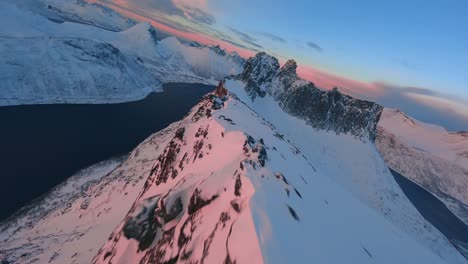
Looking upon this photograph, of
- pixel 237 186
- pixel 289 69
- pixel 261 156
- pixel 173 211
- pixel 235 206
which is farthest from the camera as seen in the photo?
pixel 289 69

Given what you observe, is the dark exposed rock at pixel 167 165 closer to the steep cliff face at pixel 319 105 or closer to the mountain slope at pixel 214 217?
the mountain slope at pixel 214 217

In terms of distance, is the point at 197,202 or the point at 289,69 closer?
the point at 197,202

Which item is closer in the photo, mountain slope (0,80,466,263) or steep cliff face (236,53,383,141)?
mountain slope (0,80,466,263)

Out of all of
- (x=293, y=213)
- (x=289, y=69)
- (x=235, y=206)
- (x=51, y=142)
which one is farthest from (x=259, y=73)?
(x=235, y=206)

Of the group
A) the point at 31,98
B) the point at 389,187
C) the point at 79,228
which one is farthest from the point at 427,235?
the point at 31,98

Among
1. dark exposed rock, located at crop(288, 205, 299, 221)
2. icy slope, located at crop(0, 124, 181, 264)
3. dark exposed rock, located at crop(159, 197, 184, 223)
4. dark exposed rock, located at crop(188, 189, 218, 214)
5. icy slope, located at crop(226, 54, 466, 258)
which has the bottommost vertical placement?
icy slope, located at crop(0, 124, 181, 264)

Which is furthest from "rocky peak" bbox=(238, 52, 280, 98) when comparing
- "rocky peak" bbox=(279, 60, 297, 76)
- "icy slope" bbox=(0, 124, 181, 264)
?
"icy slope" bbox=(0, 124, 181, 264)

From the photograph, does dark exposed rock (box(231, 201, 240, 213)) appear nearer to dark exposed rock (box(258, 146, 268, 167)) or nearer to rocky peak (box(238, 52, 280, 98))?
dark exposed rock (box(258, 146, 268, 167))

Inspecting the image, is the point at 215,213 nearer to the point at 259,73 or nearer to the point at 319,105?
the point at 259,73
